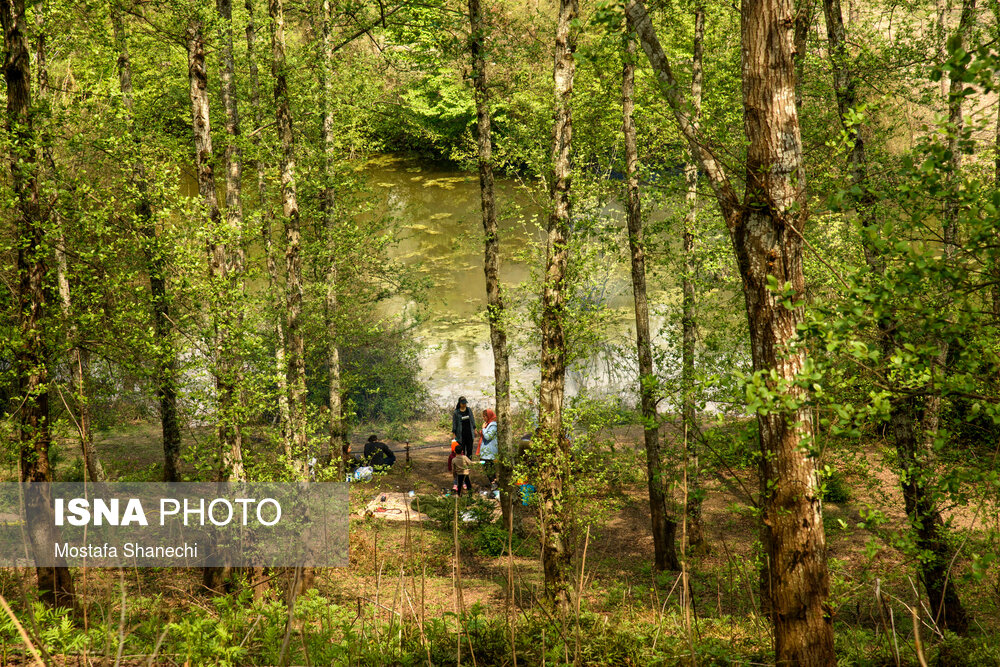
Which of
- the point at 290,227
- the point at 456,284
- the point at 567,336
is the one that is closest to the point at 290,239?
the point at 290,227

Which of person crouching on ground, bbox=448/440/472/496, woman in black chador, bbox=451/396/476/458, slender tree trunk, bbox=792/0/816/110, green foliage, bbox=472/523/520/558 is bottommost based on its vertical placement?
green foliage, bbox=472/523/520/558

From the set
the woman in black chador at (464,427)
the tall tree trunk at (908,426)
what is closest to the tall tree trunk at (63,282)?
the woman in black chador at (464,427)

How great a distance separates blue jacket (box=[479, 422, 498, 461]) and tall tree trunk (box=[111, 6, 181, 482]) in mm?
5966

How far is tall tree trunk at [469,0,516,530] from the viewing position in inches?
457

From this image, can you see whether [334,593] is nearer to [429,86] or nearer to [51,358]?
[51,358]

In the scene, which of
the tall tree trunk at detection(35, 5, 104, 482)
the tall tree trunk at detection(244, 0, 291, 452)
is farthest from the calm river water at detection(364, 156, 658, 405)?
the tall tree trunk at detection(35, 5, 104, 482)

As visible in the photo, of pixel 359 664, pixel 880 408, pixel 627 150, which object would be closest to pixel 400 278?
pixel 627 150

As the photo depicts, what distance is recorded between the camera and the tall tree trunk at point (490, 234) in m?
11.6

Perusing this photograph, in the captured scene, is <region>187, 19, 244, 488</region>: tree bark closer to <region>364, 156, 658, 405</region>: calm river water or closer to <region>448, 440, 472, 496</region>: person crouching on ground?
<region>448, 440, 472, 496</region>: person crouching on ground

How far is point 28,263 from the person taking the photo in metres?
6.56

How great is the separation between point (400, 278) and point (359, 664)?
13140mm

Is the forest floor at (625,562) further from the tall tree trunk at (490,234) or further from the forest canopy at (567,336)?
the tall tree trunk at (490,234)

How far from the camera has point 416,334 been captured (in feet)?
88.9

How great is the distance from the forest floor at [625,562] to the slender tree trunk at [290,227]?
5.10 ft
